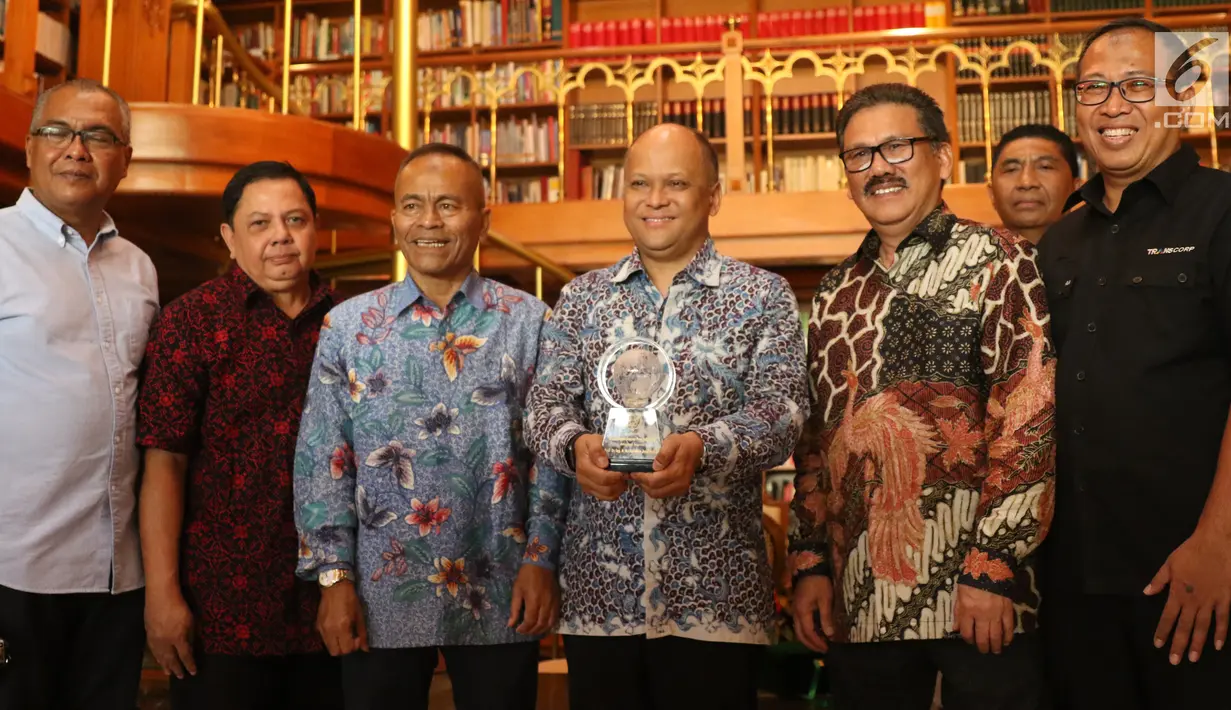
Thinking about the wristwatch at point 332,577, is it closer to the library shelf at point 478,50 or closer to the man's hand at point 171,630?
the man's hand at point 171,630

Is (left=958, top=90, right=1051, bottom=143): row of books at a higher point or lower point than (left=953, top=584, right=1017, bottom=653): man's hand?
higher

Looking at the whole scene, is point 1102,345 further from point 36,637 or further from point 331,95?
point 331,95

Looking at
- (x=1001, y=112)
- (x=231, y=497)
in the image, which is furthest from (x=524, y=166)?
Result: (x=231, y=497)

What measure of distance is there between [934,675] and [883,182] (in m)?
0.84

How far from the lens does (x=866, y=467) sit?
5.64ft

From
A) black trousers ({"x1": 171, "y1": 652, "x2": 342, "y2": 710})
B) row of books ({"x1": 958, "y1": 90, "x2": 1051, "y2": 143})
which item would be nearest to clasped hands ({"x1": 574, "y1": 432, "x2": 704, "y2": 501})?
black trousers ({"x1": 171, "y1": 652, "x2": 342, "y2": 710})

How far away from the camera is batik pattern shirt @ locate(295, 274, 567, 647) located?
5.96ft

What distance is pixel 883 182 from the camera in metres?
1.80

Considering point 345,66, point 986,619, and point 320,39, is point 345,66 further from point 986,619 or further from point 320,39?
point 986,619

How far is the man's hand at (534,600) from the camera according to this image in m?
1.79

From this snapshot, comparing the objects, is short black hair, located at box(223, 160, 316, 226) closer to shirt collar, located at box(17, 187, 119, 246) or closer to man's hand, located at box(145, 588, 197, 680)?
shirt collar, located at box(17, 187, 119, 246)

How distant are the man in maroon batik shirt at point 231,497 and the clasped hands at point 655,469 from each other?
26.6 inches

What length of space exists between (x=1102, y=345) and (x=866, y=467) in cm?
43

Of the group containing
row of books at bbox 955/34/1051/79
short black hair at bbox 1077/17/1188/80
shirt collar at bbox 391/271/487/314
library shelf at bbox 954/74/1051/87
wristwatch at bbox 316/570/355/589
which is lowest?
wristwatch at bbox 316/570/355/589
